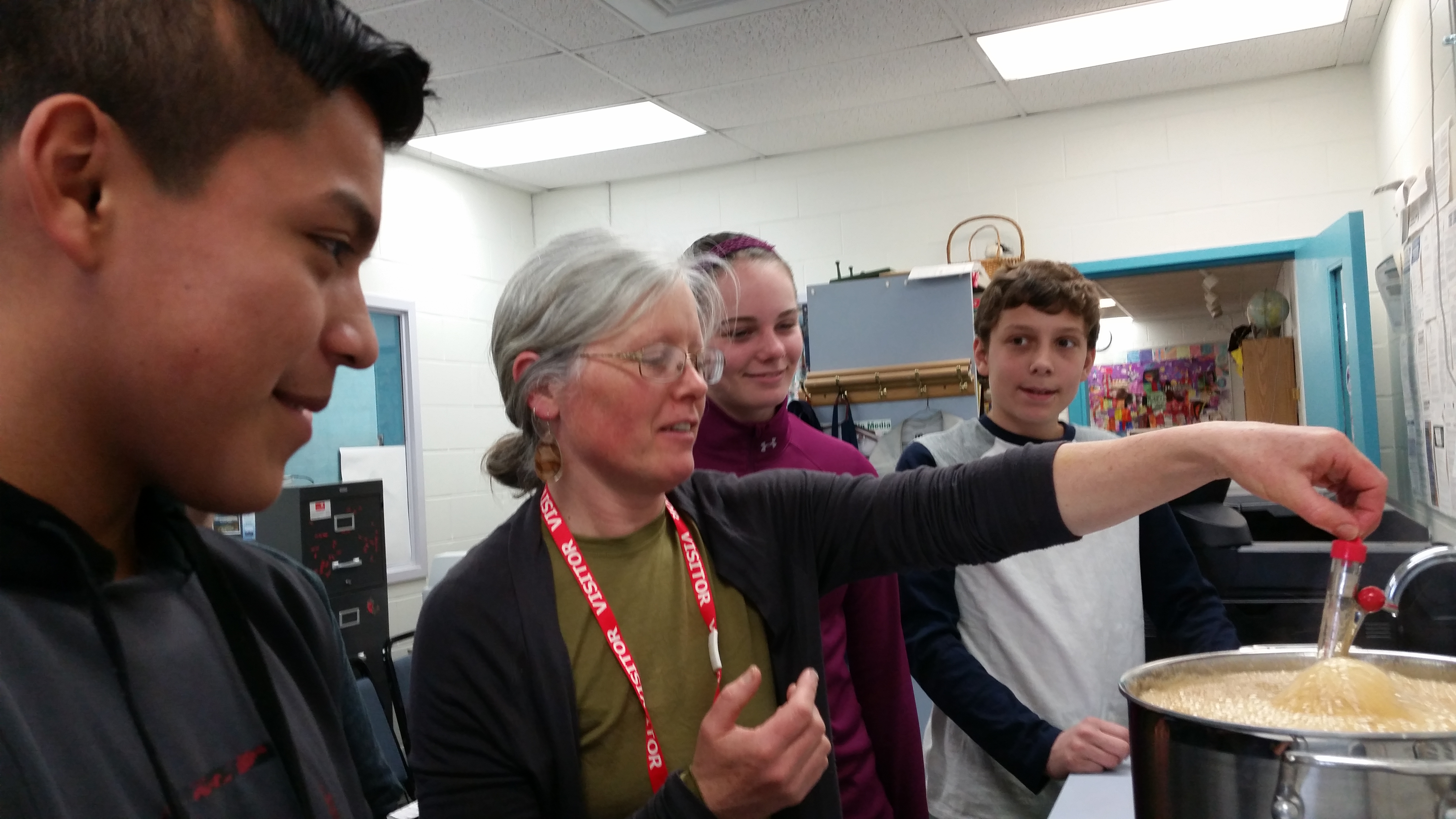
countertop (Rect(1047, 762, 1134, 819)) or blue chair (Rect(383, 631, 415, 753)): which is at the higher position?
countertop (Rect(1047, 762, 1134, 819))

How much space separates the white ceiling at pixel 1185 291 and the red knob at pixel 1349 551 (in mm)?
4273

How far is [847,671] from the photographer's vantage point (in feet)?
4.91

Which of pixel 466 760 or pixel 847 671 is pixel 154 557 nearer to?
pixel 466 760

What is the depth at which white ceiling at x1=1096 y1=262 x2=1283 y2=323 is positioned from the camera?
6.68 m

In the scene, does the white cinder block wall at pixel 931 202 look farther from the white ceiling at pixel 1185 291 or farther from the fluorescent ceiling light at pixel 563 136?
the white ceiling at pixel 1185 291

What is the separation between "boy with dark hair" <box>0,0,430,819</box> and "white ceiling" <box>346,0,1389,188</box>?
2.50m

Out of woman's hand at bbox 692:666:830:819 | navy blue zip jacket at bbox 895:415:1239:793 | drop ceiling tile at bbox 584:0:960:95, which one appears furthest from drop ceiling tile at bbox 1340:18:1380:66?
woman's hand at bbox 692:666:830:819

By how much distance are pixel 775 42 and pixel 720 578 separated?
299cm

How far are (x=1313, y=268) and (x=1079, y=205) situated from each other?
1060mm

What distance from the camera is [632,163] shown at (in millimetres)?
5230

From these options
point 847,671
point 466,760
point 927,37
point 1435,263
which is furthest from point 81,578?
point 927,37

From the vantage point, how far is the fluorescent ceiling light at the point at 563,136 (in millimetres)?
4504

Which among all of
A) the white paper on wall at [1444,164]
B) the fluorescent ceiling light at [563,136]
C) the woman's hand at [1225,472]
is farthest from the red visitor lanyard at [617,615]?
the fluorescent ceiling light at [563,136]

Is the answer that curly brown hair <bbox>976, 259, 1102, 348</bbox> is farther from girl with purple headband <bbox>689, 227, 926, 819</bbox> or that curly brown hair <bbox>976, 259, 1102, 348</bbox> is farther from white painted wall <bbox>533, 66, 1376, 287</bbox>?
white painted wall <bbox>533, 66, 1376, 287</bbox>
